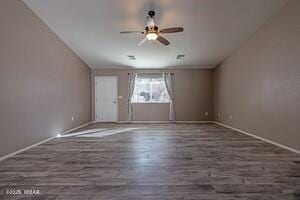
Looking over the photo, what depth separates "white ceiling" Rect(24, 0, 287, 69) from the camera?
4.82 m

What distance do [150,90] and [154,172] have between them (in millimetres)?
6825

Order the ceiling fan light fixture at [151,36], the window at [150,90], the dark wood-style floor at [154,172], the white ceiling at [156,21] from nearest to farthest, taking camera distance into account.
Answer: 1. the dark wood-style floor at [154,172]
2. the white ceiling at [156,21]
3. the ceiling fan light fixture at [151,36]
4. the window at [150,90]

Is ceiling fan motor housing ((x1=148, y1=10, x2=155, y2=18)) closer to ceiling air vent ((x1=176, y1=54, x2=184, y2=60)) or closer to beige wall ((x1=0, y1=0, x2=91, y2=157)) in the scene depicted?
beige wall ((x1=0, y1=0, x2=91, y2=157))

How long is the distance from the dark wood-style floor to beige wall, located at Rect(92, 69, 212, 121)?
187 inches

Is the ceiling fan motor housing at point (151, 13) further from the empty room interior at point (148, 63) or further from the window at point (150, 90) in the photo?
the window at point (150, 90)

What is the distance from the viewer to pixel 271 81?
5160 mm

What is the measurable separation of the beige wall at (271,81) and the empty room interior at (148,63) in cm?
3


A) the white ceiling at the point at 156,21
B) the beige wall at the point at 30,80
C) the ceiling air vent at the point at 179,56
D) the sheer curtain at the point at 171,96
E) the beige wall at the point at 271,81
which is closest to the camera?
the beige wall at the point at 30,80

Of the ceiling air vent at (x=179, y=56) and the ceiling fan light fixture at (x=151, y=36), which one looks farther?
the ceiling air vent at (x=179, y=56)

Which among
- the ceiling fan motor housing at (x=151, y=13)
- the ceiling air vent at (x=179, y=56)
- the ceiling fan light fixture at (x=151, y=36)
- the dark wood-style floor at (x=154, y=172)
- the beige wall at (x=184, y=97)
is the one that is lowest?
the dark wood-style floor at (x=154, y=172)

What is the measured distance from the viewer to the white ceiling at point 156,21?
4.82m

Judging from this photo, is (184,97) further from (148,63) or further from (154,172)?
(154,172)

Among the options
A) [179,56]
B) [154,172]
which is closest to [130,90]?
[179,56]

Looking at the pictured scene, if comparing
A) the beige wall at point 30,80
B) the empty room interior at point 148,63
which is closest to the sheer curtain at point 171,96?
the empty room interior at point 148,63
